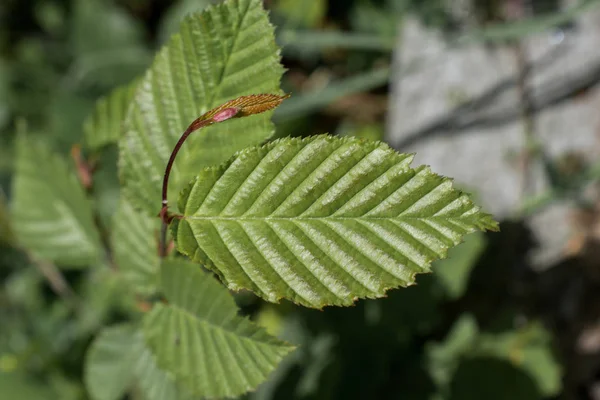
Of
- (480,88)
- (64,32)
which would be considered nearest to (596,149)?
(480,88)

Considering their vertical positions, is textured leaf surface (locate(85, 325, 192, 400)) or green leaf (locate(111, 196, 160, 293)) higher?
green leaf (locate(111, 196, 160, 293))

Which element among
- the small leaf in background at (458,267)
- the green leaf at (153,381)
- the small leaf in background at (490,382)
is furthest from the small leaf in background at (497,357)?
the green leaf at (153,381)

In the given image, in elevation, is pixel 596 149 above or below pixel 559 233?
above

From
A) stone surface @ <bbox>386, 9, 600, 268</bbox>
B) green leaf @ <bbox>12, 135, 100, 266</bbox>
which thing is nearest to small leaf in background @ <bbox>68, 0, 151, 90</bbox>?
stone surface @ <bbox>386, 9, 600, 268</bbox>

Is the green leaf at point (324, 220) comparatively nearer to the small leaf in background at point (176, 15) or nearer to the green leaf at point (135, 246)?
the green leaf at point (135, 246)

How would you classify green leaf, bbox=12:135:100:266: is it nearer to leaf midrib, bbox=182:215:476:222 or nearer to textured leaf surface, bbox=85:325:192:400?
textured leaf surface, bbox=85:325:192:400

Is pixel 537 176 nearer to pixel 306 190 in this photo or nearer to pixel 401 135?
pixel 401 135

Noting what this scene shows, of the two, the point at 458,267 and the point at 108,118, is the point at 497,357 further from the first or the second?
the point at 108,118
